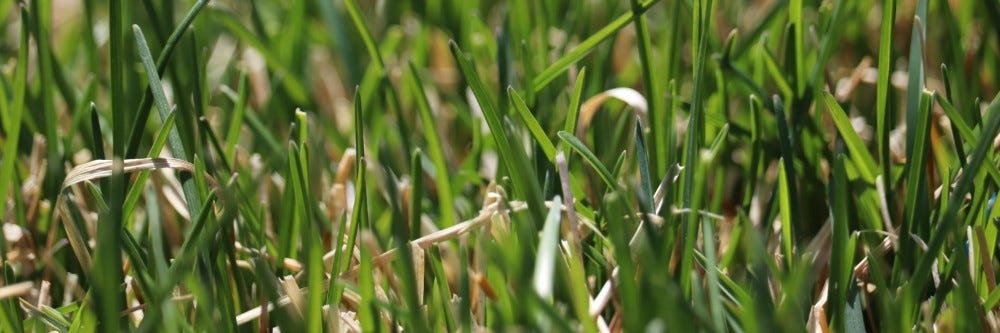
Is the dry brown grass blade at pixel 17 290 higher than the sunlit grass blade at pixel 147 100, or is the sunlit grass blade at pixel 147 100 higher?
the sunlit grass blade at pixel 147 100

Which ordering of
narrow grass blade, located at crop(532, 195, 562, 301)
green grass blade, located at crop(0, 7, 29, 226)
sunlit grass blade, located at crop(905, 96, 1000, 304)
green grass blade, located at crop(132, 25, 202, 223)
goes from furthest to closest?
green grass blade, located at crop(0, 7, 29, 226) → green grass blade, located at crop(132, 25, 202, 223) → sunlit grass blade, located at crop(905, 96, 1000, 304) → narrow grass blade, located at crop(532, 195, 562, 301)

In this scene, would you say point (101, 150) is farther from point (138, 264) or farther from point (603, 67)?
point (603, 67)

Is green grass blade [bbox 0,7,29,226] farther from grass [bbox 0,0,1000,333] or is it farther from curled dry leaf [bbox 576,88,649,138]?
curled dry leaf [bbox 576,88,649,138]

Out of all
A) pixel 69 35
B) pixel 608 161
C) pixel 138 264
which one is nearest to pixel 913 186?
pixel 608 161

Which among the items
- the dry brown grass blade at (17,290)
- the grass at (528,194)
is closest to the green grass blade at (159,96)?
the grass at (528,194)

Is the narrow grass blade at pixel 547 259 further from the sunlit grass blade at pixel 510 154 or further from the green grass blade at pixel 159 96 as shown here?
the green grass blade at pixel 159 96

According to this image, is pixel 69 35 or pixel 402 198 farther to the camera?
pixel 69 35

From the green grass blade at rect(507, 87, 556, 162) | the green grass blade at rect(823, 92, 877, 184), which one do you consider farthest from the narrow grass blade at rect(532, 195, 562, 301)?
the green grass blade at rect(823, 92, 877, 184)
